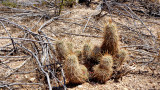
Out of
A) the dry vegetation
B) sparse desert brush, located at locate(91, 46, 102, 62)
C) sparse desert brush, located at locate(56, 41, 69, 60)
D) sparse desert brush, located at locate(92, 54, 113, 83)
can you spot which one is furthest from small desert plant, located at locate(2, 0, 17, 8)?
sparse desert brush, located at locate(92, 54, 113, 83)

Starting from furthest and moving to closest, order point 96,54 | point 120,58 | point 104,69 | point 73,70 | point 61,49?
point 96,54 → point 120,58 → point 61,49 → point 104,69 → point 73,70

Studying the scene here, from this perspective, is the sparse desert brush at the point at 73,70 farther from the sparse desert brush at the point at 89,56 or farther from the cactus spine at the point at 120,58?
the cactus spine at the point at 120,58

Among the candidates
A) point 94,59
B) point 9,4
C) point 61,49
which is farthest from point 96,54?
point 9,4

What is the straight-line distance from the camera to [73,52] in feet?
10.4

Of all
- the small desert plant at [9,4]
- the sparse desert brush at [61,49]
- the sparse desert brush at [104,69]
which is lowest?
the sparse desert brush at [104,69]

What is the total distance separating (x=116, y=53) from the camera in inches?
124

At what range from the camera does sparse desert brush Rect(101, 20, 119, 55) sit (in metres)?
2.91

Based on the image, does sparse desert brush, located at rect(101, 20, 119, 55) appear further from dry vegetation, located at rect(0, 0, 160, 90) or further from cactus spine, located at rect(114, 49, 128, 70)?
cactus spine, located at rect(114, 49, 128, 70)

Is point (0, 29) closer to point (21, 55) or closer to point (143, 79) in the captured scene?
point (21, 55)

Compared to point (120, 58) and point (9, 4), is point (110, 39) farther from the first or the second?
point (9, 4)

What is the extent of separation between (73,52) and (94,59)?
0.49 metres

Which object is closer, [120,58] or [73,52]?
[120,58]

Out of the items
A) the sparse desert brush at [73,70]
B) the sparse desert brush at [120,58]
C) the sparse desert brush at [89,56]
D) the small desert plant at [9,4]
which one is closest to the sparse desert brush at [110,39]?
the sparse desert brush at [120,58]

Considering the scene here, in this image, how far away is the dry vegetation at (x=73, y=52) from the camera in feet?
9.15
